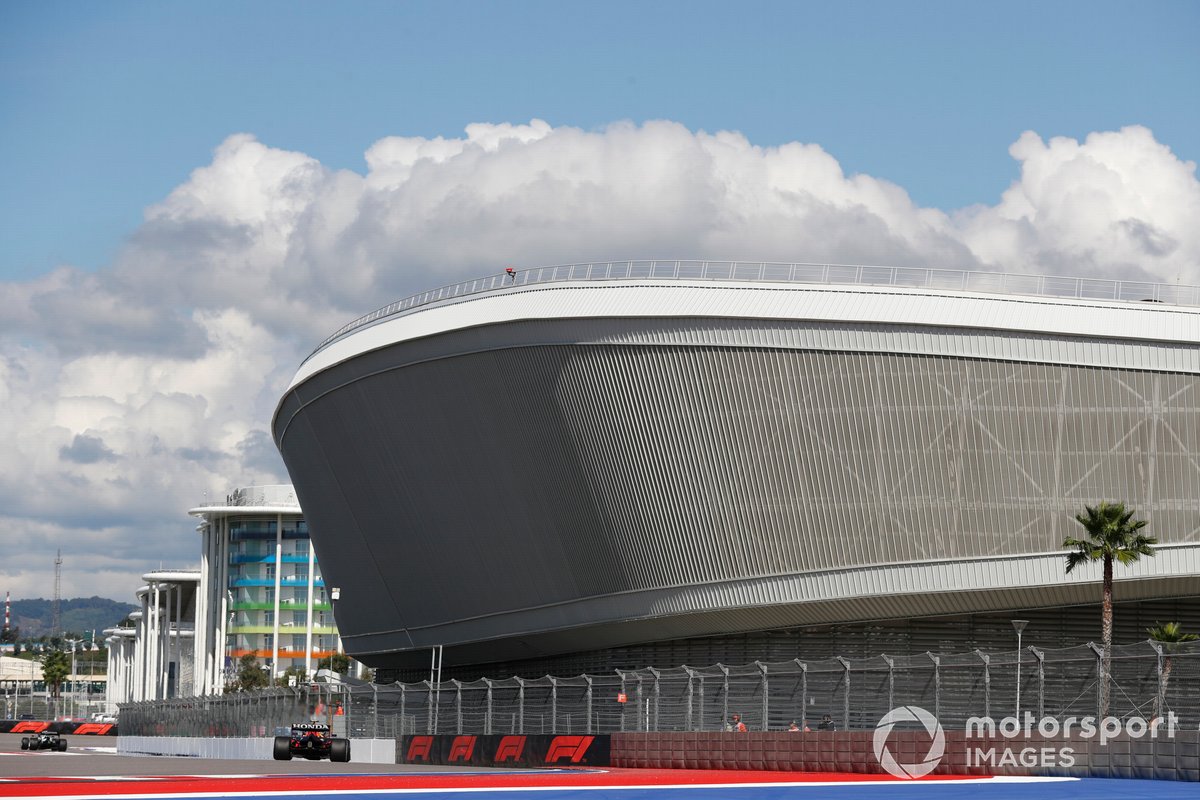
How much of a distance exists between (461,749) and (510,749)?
114 inches

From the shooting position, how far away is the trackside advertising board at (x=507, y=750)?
126 feet

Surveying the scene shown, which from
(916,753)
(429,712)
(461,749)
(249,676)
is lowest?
(249,676)

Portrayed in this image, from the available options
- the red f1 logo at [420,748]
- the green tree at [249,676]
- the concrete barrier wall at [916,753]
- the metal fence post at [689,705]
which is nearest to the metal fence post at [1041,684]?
the concrete barrier wall at [916,753]

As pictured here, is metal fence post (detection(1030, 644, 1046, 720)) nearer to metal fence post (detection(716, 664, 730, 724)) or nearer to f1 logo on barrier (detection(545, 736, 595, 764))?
metal fence post (detection(716, 664, 730, 724))

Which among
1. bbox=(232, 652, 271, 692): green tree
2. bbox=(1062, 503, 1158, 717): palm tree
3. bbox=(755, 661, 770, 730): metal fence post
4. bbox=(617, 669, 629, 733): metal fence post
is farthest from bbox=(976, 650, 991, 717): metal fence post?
bbox=(232, 652, 271, 692): green tree

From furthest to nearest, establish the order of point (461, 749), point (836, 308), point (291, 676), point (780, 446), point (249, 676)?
point (291, 676) → point (249, 676) → point (780, 446) → point (836, 308) → point (461, 749)

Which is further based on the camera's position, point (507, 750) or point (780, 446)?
point (780, 446)

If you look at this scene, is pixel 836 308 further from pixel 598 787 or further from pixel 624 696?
pixel 598 787

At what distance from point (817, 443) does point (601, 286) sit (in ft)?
33.9

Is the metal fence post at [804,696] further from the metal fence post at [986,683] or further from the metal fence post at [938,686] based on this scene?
the metal fence post at [986,683]

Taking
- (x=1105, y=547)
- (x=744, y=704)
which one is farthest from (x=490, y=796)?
(x=1105, y=547)

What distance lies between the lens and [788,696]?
3341cm

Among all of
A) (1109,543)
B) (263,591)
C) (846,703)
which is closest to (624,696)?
(846,703)

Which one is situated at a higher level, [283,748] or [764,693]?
[764,693]
